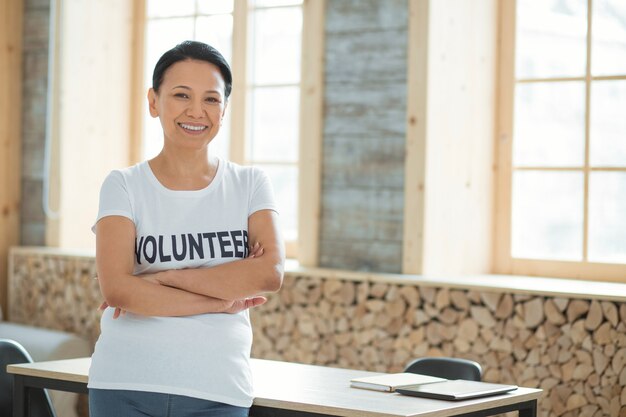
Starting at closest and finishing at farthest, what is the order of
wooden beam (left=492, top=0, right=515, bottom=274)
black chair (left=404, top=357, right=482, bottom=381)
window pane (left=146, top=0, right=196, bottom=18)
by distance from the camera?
black chair (left=404, top=357, right=482, bottom=381), wooden beam (left=492, top=0, right=515, bottom=274), window pane (left=146, top=0, right=196, bottom=18)

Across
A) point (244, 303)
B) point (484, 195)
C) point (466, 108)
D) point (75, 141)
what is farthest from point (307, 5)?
point (244, 303)

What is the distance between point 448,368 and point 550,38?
195cm

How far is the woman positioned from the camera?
7.70ft

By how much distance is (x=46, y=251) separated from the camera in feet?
17.5

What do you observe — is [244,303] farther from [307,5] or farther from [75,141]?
[75,141]

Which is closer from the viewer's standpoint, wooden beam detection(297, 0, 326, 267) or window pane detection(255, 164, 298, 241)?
wooden beam detection(297, 0, 326, 267)

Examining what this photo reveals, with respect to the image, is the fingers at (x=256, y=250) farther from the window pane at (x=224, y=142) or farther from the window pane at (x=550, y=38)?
the window pane at (x=224, y=142)

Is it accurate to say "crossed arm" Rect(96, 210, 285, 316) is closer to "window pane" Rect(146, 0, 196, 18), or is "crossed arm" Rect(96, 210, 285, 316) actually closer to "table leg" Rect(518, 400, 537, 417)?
"table leg" Rect(518, 400, 537, 417)

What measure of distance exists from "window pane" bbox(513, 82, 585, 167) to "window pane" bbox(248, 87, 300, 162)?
1125 millimetres

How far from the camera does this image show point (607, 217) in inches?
174

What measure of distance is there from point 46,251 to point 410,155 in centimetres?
214

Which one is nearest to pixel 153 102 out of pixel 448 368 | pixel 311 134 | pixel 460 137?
pixel 448 368

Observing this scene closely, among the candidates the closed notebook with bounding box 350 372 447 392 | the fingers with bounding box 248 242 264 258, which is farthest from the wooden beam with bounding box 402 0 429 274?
the fingers with bounding box 248 242 264 258

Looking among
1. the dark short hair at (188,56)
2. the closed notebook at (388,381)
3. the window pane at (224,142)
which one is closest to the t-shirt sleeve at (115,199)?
the dark short hair at (188,56)
